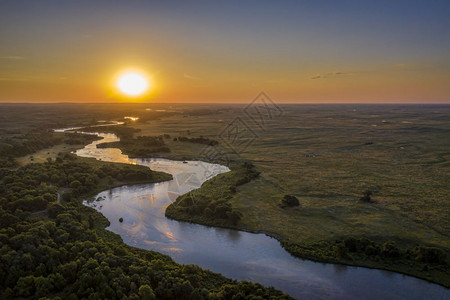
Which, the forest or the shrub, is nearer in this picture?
the forest

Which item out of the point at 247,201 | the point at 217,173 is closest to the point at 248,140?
the point at 217,173

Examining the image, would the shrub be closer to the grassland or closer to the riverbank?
the grassland

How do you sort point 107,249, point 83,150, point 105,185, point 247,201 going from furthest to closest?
1. point 83,150
2. point 105,185
3. point 247,201
4. point 107,249

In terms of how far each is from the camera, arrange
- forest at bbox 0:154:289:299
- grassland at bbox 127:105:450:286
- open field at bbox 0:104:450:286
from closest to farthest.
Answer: forest at bbox 0:154:289:299, grassland at bbox 127:105:450:286, open field at bbox 0:104:450:286

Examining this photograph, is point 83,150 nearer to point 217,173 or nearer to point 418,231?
point 217,173

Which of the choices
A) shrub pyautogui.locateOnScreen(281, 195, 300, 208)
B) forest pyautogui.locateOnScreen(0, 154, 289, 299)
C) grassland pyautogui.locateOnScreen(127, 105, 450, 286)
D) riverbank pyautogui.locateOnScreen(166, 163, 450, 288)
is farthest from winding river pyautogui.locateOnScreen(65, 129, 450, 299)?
shrub pyautogui.locateOnScreen(281, 195, 300, 208)

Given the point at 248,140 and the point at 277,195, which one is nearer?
the point at 277,195

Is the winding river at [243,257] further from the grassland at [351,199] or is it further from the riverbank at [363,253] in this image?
the grassland at [351,199]

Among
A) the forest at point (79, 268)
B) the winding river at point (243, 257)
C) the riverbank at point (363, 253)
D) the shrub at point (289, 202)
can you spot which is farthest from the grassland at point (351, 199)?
the forest at point (79, 268)
